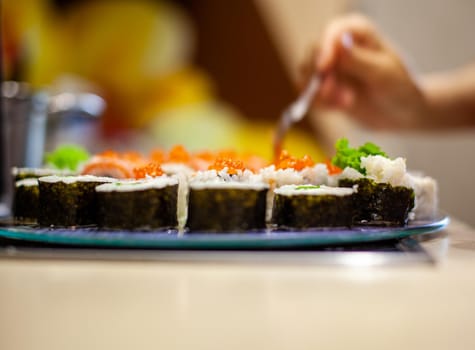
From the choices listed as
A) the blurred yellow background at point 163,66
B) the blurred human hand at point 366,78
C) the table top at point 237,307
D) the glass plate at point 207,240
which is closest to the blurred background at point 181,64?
the blurred yellow background at point 163,66

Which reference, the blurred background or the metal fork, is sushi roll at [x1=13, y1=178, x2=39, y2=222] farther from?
the blurred background

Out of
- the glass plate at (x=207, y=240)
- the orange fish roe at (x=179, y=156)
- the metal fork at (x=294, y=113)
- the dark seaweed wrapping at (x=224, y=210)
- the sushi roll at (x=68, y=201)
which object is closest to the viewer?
the glass plate at (x=207, y=240)

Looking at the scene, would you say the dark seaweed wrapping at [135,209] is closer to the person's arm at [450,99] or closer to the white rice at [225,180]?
the white rice at [225,180]

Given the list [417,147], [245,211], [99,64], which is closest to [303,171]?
[245,211]

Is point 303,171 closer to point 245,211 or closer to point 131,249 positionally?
point 245,211

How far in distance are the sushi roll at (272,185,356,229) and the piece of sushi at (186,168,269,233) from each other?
0.03m

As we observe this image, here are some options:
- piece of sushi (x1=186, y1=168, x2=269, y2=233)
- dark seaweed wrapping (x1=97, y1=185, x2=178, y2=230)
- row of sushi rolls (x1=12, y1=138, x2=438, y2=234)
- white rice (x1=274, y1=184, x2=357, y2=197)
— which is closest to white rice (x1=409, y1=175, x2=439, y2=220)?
row of sushi rolls (x1=12, y1=138, x2=438, y2=234)

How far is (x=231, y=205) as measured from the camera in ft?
2.81

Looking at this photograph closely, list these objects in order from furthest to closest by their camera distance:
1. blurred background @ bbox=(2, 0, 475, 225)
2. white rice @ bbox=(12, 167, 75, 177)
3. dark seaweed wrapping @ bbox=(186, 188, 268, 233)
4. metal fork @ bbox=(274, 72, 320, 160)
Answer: blurred background @ bbox=(2, 0, 475, 225) → metal fork @ bbox=(274, 72, 320, 160) → white rice @ bbox=(12, 167, 75, 177) → dark seaweed wrapping @ bbox=(186, 188, 268, 233)

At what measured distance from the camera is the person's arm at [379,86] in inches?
70.8

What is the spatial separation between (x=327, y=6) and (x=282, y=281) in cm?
329

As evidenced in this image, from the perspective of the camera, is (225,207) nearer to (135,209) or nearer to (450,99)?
(135,209)

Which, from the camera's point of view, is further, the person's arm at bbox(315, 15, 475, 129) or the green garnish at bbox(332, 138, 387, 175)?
the person's arm at bbox(315, 15, 475, 129)

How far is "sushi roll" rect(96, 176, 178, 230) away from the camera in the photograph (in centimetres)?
88
